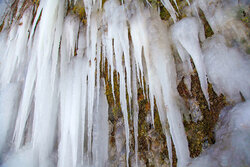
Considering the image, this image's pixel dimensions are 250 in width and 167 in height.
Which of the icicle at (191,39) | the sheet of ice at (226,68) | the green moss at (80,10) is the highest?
the green moss at (80,10)

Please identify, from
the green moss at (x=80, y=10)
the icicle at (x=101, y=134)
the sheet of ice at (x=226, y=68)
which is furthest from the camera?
the green moss at (x=80, y=10)

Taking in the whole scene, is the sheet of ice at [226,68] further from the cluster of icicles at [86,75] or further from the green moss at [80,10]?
the green moss at [80,10]

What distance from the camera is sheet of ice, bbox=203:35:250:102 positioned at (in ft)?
4.78

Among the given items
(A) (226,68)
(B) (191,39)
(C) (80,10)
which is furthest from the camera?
(C) (80,10)

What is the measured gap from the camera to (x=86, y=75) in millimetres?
2361

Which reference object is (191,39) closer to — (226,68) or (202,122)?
(226,68)

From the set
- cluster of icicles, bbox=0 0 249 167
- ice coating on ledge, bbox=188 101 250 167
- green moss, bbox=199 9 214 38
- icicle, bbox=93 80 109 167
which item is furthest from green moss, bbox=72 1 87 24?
ice coating on ledge, bbox=188 101 250 167

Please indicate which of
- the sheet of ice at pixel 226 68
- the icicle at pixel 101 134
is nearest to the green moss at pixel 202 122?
the sheet of ice at pixel 226 68

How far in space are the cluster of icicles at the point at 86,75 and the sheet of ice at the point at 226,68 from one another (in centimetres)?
9

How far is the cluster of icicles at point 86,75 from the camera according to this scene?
1.89 m

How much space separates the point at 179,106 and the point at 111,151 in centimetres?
111

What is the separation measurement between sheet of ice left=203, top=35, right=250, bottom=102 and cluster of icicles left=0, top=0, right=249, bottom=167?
89 millimetres

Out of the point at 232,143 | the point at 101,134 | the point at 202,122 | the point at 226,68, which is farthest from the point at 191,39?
the point at 101,134

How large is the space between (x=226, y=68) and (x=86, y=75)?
1601mm
